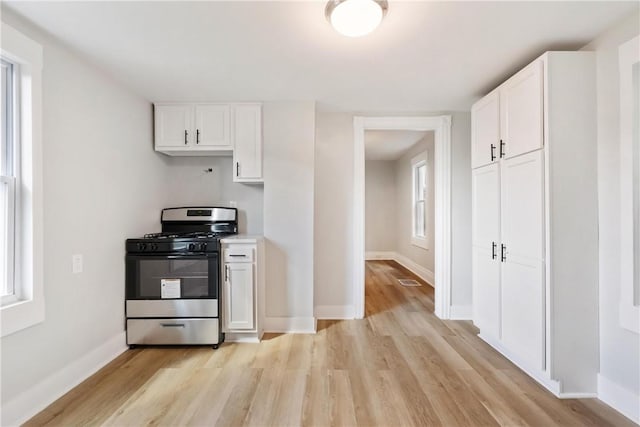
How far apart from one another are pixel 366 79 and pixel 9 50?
228 centimetres

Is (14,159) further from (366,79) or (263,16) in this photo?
(366,79)

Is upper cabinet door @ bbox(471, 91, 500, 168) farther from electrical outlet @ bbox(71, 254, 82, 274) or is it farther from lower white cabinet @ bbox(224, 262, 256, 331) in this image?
electrical outlet @ bbox(71, 254, 82, 274)

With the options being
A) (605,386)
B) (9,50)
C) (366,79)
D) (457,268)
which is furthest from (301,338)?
(9,50)

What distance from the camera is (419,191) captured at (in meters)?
Result: 6.02

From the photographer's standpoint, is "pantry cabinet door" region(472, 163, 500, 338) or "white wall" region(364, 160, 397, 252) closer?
"pantry cabinet door" region(472, 163, 500, 338)

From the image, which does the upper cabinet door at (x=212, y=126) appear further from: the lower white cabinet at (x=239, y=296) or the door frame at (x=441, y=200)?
the door frame at (x=441, y=200)

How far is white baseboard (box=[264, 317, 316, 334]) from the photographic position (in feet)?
9.66

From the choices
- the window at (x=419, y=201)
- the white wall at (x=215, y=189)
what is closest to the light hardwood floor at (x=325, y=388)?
the white wall at (x=215, y=189)

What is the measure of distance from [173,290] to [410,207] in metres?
5.00

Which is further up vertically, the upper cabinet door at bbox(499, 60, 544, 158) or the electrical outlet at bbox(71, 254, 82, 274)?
the upper cabinet door at bbox(499, 60, 544, 158)

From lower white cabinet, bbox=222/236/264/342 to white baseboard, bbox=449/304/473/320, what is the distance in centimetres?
214

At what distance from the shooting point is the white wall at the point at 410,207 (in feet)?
16.3

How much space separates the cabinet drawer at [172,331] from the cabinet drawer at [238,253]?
558 millimetres

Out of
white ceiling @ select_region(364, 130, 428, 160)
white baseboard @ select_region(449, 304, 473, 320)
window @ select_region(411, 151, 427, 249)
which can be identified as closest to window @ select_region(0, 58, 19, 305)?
white ceiling @ select_region(364, 130, 428, 160)
